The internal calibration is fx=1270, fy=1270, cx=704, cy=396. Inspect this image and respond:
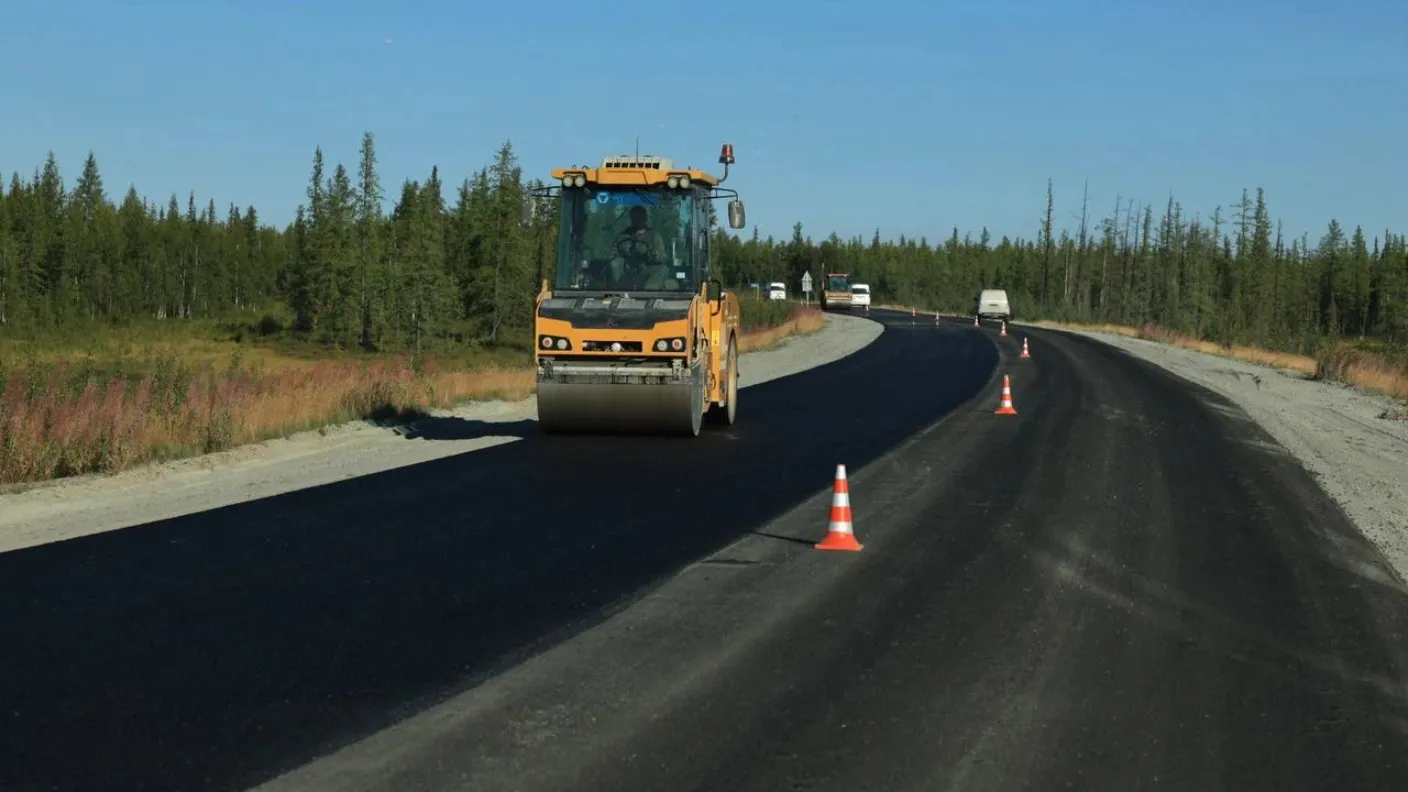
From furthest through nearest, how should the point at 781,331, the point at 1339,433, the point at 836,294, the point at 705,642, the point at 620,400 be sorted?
the point at 836,294 → the point at 781,331 → the point at 1339,433 → the point at 620,400 → the point at 705,642

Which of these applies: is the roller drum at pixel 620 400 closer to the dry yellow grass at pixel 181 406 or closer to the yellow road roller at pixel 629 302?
the yellow road roller at pixel 629 302

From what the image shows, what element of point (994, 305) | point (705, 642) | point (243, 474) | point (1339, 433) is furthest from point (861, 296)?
point (705, 642)

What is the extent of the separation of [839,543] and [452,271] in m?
109

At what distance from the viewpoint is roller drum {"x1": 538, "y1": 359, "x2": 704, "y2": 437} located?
1625 centimetres

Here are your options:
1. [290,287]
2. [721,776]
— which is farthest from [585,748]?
[290,287]

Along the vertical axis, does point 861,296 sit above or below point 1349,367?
above

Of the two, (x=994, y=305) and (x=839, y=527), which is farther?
(x=994, y=305)

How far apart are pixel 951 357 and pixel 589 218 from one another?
26.0 m

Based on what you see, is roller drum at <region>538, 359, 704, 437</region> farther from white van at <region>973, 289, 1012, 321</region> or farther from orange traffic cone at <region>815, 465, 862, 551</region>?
white van at <region>973, 289, 1012, 321</region>

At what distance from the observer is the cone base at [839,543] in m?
9.95

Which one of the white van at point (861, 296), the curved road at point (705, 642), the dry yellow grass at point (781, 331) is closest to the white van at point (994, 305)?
the white van at point (861, 296)

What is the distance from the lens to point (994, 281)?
193 metres

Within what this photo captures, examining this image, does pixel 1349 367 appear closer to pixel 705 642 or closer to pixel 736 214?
pixel 736 214

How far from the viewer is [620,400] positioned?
16391 millimetres
